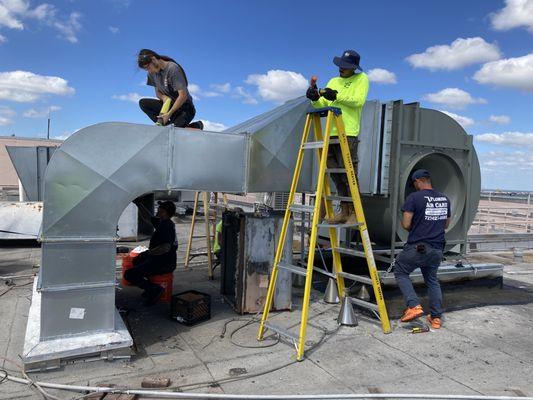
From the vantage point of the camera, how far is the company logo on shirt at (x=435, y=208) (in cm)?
524

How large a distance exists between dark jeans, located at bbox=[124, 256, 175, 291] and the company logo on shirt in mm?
3479

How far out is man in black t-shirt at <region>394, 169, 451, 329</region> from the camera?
207 inches

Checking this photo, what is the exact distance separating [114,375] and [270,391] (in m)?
1.46

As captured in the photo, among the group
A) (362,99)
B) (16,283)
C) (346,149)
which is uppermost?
(362,99)

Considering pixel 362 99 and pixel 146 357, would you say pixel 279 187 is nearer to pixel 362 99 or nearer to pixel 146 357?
pixel 362 99

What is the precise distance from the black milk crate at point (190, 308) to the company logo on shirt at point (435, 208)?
114 inches

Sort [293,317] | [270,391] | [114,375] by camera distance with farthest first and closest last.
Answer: [293,317] < [114,375] < [270,391]

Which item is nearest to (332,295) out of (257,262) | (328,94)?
(257,262)

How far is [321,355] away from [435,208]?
84.1 inches

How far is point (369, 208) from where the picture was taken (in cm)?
641

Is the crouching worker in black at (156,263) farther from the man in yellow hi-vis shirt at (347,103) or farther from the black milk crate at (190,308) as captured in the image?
the man in yellow hi-vis shirt at (347,103)

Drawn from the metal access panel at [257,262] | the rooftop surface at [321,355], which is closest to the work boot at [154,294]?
the rooftop surface at [321,355]

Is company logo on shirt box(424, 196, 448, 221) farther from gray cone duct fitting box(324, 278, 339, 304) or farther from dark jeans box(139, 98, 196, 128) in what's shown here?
dark jeans box(139, 98, 196, 128)

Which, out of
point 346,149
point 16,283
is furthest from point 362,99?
point 16,283
